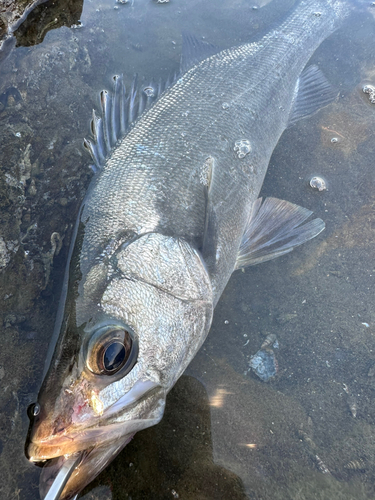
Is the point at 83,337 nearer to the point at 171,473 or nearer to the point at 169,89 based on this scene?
the point at 171,473

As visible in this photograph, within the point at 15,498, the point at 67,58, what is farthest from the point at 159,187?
the point at 67,58

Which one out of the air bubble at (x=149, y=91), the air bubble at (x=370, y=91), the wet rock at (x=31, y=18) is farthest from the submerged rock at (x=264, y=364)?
the wet rock at (x=31, y=18)

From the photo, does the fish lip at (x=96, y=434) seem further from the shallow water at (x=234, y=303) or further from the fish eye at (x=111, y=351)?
the shallow water at (x=234, y=303)

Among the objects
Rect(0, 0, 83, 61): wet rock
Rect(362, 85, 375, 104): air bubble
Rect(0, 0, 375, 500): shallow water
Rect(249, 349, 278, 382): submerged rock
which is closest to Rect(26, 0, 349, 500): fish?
Rect(0, 0, 375, 500): shallow water

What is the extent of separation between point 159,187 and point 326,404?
1832 millimetres

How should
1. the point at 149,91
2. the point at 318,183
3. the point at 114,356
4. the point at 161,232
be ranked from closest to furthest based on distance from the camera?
the point at 114,356
the point at 161,232
the point at 318,183
the point at 149,91

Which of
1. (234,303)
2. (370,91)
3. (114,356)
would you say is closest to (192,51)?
(370,91)

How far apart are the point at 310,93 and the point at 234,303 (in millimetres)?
2372

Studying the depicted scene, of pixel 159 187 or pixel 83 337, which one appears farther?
pixel 159 187

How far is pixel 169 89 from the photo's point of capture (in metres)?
3.00

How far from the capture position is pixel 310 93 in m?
3.59

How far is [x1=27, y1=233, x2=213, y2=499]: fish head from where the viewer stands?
149 centimetres

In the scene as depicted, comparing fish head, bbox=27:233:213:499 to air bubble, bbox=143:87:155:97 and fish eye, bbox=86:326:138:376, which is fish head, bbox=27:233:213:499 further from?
air bubble, bbox=143:87:155:97

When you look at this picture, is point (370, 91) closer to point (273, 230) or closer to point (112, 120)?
point (273, 230)
